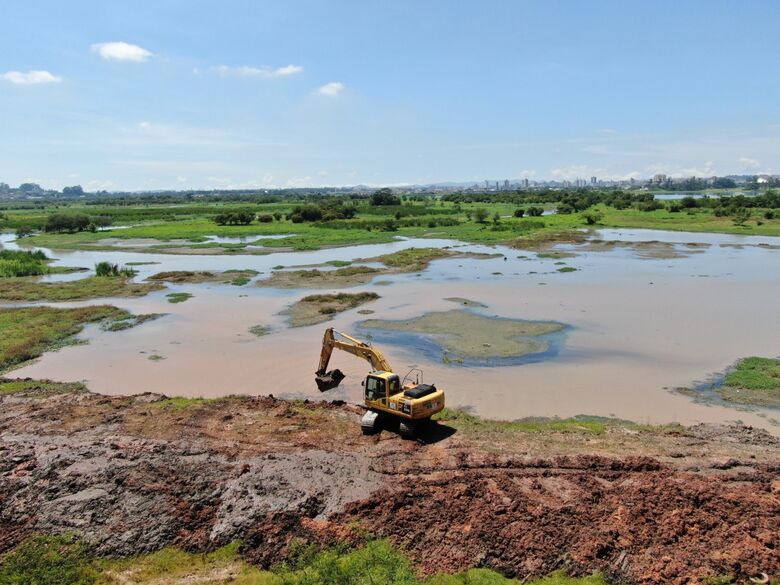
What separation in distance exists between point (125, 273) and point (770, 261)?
172 feet

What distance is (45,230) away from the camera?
267 ft

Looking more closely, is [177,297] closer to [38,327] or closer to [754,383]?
[38,327]

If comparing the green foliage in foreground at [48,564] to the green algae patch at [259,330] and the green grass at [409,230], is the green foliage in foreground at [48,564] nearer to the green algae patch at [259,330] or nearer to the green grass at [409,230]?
the green algae patch at [259,330]

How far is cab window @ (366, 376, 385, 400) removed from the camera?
48.7 feet

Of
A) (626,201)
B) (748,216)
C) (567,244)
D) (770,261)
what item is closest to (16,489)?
(770,261)

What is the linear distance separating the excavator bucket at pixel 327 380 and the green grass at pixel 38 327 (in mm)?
13196

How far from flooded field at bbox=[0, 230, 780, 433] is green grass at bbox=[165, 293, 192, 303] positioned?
529 mm

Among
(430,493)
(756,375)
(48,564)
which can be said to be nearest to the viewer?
(48,564)

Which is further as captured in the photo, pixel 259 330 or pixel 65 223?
pixel 65 223

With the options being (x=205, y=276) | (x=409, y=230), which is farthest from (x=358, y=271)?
(x=409, y=230)

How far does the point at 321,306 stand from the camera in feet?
104

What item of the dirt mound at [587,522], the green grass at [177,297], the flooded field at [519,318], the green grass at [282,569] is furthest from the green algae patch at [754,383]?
the green grass at [177,297]

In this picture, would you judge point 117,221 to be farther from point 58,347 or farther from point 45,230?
point 58,347

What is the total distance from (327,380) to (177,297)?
66.8ft
